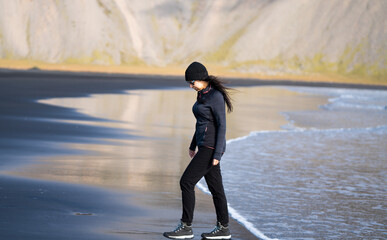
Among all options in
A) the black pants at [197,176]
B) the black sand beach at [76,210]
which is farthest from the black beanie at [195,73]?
the black sand beach at [76,210]

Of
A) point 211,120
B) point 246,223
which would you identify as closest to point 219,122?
point 211,120

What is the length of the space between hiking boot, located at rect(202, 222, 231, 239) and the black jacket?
75 centimetres

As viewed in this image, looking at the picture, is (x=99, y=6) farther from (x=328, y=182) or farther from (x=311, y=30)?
(x=328, y=182)

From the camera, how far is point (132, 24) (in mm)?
149000

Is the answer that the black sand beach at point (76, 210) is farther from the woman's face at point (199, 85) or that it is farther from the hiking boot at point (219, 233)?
the woman's face at point (199, 85)

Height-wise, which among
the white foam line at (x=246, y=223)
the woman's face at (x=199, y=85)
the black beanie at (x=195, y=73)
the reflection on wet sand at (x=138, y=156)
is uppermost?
the black beanie at (x=195, y=73)

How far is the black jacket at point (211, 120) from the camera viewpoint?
785 cm

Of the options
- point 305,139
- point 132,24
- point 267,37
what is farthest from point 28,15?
point 305,139

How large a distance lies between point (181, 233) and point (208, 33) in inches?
6539

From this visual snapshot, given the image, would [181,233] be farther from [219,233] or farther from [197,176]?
[197,176]

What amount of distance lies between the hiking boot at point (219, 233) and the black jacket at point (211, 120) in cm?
75

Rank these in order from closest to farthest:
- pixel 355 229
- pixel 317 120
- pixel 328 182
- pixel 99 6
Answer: pixel 355 229, pixel 328 182, pixel 317 120, pixel 99 6

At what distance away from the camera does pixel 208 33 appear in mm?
172250

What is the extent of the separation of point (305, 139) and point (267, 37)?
141 metres
